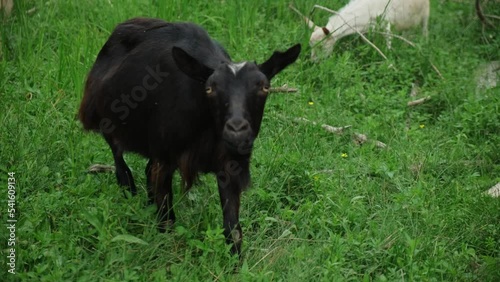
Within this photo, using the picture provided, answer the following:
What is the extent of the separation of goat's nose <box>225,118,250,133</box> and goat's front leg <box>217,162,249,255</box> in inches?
17.1

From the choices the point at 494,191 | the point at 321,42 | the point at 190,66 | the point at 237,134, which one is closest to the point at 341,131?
the point at 494,191

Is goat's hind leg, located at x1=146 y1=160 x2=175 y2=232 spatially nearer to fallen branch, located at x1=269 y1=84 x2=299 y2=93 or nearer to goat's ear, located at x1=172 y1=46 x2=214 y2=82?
goat's ear, located at x1=172 y1=46 x2=214 y2=82

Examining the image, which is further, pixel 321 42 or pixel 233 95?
pixel 321 42

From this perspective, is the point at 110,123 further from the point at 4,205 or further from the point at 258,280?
the point at 258,280

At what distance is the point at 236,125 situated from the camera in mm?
4617

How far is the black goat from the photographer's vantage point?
480cm

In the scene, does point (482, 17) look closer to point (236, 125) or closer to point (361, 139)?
point (361, 139)

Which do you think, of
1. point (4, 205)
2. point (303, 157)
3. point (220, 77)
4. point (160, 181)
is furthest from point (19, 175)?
point (303, 157)

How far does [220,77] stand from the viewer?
4.81m

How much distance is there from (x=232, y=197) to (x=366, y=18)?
464 centimetres

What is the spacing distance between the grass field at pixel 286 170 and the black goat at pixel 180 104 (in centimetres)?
32

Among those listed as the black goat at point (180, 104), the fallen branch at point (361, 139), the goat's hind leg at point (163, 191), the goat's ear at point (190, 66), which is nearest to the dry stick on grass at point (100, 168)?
the black goat at point (180, 104)

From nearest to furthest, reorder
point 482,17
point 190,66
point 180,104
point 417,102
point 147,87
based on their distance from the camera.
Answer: point 190,66 < point 180,104 < point 147,87 < point 417,102 < point 482,17

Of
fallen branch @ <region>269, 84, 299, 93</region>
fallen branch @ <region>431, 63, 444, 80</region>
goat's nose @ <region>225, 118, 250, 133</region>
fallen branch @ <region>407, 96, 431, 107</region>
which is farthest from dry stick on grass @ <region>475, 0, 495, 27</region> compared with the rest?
goat's nose @ <region>225, 118, 250, 133</region>
